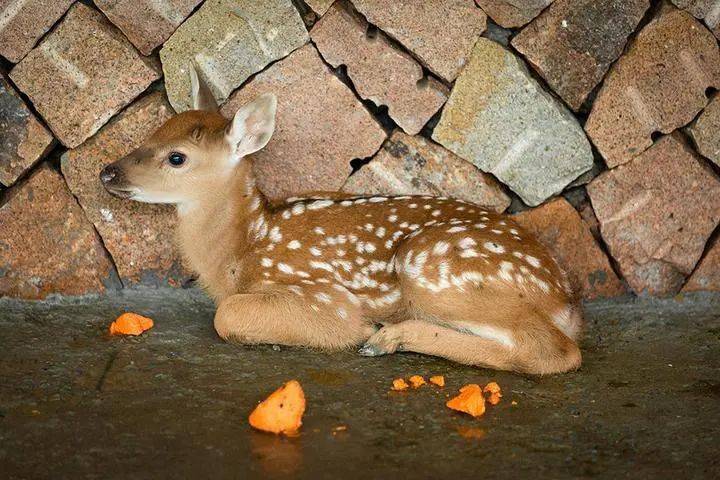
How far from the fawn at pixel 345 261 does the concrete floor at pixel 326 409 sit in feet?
0.45

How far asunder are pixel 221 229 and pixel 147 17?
123 cm

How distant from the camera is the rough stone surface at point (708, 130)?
191 inches

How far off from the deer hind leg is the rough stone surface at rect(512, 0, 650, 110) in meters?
1.72

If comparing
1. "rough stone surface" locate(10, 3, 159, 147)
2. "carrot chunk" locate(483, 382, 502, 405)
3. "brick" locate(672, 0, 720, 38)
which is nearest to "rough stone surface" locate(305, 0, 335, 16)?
"rough stone surface" locate(10, 3, 159, 147)

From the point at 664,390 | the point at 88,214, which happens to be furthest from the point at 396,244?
the point at 88,214

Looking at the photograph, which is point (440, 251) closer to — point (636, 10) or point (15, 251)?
point (636, 10)

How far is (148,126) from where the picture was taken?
481 cm

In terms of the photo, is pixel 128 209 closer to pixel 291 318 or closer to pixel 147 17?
pixel 147 17

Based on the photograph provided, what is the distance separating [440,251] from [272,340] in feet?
3.12

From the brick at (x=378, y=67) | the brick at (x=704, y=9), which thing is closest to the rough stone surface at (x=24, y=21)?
the brick at (x=378, y=67)

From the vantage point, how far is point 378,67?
187 inches

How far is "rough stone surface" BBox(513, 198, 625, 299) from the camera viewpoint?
5000 mm

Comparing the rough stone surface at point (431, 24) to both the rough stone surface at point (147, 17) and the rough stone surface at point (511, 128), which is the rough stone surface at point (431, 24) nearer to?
the rough stone surface at point (511, 128)

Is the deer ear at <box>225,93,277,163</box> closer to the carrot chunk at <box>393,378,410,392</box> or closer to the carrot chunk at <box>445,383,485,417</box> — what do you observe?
the carrot chunk at <box>393,378,410,392</box>
